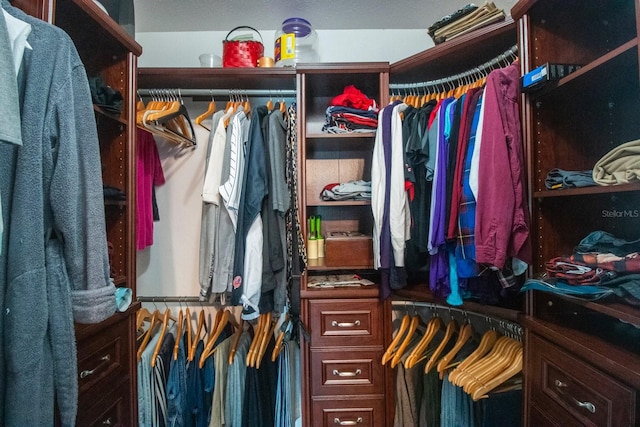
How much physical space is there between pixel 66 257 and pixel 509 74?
1371 millimetres

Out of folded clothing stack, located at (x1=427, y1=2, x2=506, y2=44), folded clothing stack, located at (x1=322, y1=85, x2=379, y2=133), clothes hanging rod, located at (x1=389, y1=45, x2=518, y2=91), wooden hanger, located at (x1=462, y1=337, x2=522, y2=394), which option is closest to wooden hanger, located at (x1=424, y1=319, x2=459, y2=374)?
wooden hanger, located at (x1=462, y1=337, x2=522, y2=394)

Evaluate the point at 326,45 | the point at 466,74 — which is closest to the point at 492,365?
the point at 466,74

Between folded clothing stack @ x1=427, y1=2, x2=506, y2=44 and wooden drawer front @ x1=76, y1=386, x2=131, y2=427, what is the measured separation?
1893 millimetres

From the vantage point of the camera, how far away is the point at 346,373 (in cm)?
137

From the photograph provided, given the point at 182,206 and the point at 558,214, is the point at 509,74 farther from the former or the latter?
the point at 182,206

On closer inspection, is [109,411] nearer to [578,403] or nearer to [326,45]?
[578,403]

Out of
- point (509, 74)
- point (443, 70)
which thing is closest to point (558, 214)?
point (509, 74)

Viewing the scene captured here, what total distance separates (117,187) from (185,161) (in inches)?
24.5

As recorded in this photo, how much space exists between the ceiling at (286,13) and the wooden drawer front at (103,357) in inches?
62.8

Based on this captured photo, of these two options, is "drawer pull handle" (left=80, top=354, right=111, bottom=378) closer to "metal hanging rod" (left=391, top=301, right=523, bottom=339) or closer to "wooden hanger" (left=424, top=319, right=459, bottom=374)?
"wooden hanger" (left=424, top=319, right=459, bottom=374)

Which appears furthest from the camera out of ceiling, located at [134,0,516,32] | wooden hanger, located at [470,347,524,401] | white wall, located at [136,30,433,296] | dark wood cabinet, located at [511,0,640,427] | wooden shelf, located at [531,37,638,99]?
white wall, located at [136,30,433,296]

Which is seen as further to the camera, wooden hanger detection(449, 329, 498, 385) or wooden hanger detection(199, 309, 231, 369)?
wooden hanger detection(199, 309, 231, 369)

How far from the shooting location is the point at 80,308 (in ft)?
2.26

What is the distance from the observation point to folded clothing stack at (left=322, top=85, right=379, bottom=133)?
4.68 feet
